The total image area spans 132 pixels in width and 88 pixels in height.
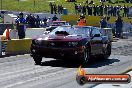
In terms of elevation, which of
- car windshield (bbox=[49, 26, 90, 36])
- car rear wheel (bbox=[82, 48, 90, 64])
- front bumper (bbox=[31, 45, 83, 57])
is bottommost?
car rear wheel (bbox=[82, 48, 90, 64])

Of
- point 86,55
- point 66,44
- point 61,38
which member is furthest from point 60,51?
point 86,55

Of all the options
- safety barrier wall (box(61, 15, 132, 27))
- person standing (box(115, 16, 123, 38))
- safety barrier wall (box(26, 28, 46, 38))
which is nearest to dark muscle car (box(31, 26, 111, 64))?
safety barrier wall (box(26, 28, 46, 38))

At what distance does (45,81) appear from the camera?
12070 millimetres

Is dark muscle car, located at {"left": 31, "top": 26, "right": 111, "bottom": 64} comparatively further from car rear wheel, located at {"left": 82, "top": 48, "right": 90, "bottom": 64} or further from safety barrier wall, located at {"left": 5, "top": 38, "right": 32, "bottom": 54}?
safety barrier wall, located at {"left": 5, "top": 38, "right": 32, "bottom": 54}

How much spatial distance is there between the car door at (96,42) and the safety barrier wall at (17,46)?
551 cm

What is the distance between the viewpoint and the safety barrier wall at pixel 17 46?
22.3 metres

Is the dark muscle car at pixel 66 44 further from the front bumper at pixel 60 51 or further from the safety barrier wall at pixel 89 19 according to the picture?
the safety barrier wall at pixel 89 19

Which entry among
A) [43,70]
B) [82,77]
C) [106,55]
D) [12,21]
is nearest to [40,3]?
[12,21]

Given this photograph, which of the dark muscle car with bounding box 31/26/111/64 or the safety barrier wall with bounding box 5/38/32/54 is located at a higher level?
the dark muscle car with bounding box 31/26/111/64

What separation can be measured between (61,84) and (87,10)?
40.5m

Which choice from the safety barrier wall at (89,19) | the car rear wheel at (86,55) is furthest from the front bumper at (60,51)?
the safety barrier wall at (89,19)

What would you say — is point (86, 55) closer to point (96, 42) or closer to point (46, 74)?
point (96, 42)

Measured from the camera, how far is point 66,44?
52.9 feet

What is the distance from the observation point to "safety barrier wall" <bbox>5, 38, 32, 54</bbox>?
2233 centimetres
